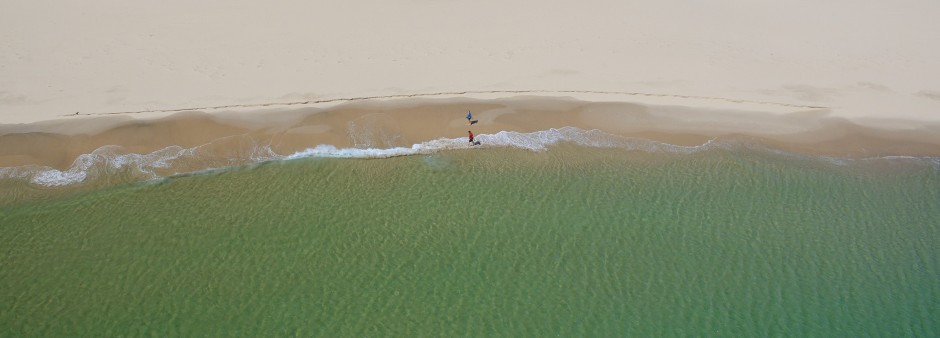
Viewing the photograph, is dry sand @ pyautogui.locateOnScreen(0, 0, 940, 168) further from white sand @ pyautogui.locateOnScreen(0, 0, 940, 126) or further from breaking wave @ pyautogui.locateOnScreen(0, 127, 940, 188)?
breaking wave @ pyautogui.locateOnScreen(0, 127, 940, 188)

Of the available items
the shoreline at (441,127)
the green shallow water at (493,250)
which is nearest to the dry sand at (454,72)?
the shoreline at (441,127)

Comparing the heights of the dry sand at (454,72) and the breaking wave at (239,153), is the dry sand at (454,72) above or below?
above

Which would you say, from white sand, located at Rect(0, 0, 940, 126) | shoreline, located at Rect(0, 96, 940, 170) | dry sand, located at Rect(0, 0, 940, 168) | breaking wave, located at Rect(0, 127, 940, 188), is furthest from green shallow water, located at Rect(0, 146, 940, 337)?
white sand, located at Rect(0, 0, 940, 126)

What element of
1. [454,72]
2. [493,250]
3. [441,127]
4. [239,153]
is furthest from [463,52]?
[493,250]

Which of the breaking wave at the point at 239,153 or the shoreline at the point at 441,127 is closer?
the breaking wave at the point at 239,153

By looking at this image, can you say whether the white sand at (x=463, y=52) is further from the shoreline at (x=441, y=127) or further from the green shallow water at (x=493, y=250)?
the green shallow water at (x=493, y=250)

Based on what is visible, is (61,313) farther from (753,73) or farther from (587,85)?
(753,73)
